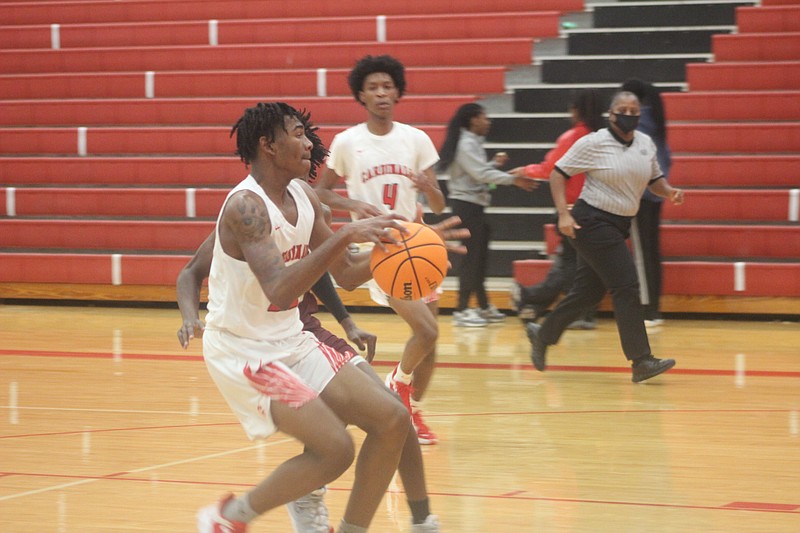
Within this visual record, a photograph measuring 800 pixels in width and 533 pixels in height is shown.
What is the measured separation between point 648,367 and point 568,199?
2478 millimetres

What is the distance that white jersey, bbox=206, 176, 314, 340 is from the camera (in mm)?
3348

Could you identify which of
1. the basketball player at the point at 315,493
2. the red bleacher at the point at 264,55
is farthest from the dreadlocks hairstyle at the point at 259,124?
the red bleacher at the point at 264,55

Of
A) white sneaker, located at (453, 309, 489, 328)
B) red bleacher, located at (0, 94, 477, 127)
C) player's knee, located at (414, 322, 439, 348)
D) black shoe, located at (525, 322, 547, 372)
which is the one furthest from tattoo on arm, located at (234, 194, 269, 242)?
red bleacher, located at (0, 94, 477, 127)

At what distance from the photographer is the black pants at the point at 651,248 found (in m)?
8.67

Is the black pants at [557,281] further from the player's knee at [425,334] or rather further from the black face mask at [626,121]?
the player's knee at [425,334]

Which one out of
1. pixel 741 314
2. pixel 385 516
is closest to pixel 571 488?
pixel 385 516

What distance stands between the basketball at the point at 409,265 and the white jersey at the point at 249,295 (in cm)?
28

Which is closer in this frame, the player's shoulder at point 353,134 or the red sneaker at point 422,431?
the red sneaker at point 422,431

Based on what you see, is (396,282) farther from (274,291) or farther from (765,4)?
(765,4)

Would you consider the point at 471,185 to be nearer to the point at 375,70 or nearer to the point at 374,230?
the point at 375,70

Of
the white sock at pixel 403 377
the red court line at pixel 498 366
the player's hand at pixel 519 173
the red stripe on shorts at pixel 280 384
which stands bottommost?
the red court line at pixel 498 366

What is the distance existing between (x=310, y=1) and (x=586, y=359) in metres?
7.11

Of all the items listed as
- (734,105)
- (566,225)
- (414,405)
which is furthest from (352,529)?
(734,105)

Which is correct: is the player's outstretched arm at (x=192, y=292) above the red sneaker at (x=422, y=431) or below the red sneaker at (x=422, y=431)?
above
